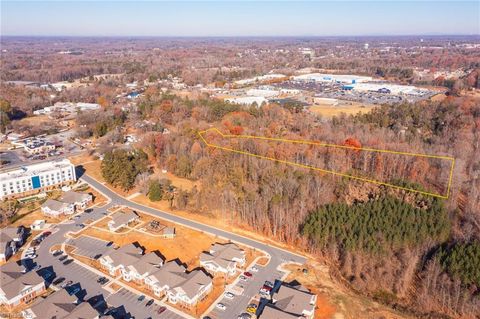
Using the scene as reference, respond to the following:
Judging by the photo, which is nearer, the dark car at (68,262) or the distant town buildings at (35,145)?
the dark car at (68,262)

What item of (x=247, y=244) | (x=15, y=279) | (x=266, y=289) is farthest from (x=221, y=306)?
(x=15, y=279)

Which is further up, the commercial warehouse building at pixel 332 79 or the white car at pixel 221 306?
the commercial warehouse building at pixel 332 79

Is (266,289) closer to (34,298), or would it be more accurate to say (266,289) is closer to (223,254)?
(223,254)

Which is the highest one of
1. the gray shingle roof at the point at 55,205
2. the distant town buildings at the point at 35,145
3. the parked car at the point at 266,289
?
the distant town buildings at the point at 35,145

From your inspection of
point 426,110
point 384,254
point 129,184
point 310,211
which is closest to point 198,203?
point 129,184

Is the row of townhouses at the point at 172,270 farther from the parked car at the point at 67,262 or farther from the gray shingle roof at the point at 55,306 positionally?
the gray shingle roof at the point at 55,306

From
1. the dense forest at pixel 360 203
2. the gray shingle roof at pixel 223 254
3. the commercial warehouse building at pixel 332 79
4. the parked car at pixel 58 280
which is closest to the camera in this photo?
the dense forest at pixel 360 203

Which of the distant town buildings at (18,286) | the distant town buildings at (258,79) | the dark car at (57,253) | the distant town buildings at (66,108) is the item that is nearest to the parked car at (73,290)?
the distant town buildings at (18,286)

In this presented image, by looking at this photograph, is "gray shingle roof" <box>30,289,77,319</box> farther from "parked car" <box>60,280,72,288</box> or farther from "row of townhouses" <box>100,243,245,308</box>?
"row of townhouses" <box>100,243,245,308</box>
